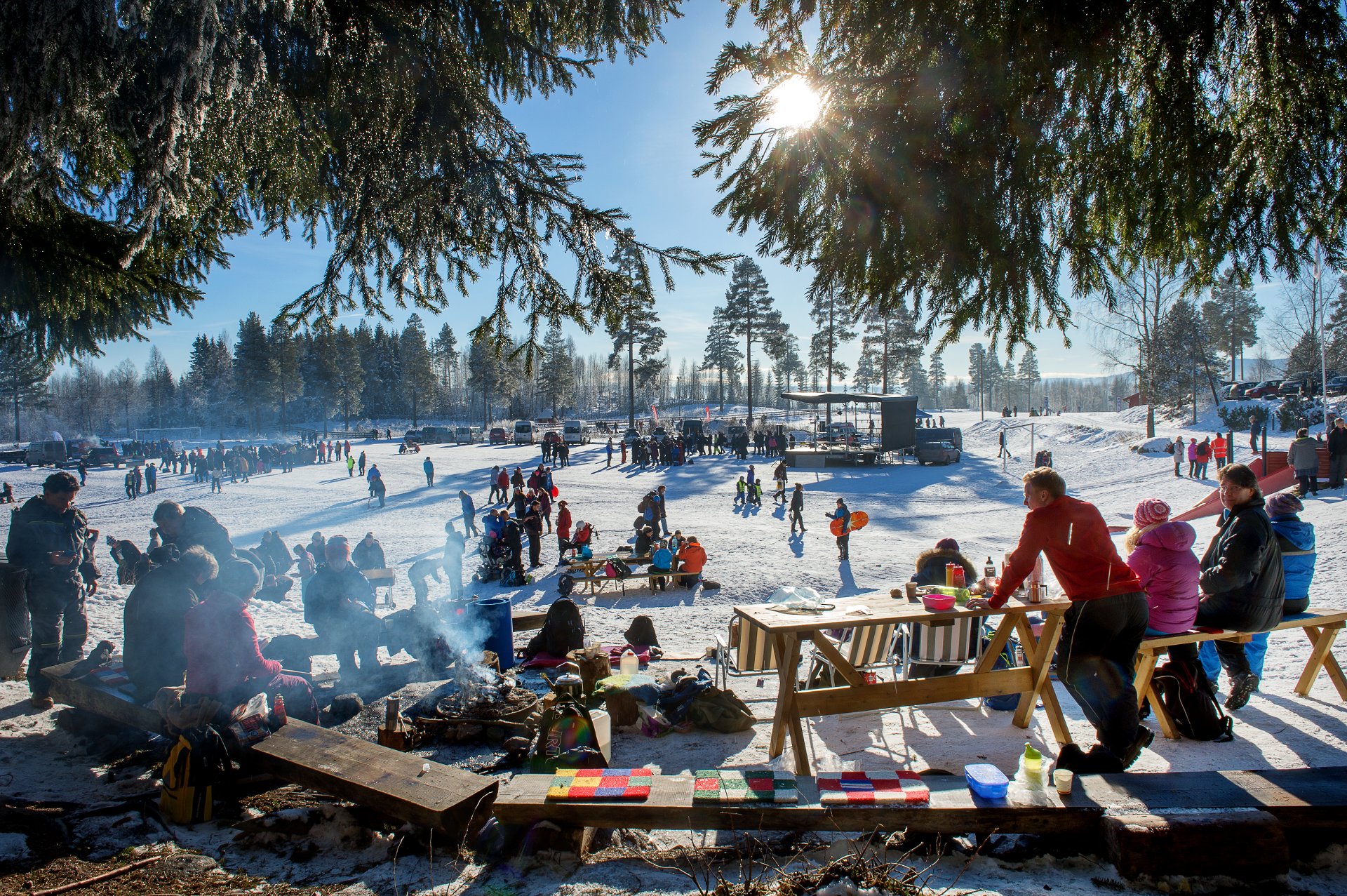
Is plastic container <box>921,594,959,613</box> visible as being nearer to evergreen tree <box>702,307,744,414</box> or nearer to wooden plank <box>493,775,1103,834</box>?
wooden plank <box>493,775,1103,834</box>

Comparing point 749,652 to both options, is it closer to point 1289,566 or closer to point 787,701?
point 787,701

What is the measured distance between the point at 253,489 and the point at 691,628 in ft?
77.6

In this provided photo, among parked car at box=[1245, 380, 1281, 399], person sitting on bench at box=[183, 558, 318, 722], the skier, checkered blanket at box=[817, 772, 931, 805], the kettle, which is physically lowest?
the skier

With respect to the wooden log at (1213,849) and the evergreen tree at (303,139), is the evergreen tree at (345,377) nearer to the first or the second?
the evergreen tree at (303,139)

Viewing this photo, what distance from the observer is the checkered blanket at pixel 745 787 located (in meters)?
2.96

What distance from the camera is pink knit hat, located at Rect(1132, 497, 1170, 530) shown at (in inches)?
170

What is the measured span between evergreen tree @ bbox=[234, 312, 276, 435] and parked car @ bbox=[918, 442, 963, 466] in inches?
2291

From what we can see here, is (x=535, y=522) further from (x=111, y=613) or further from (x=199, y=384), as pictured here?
(x=199, y=384)

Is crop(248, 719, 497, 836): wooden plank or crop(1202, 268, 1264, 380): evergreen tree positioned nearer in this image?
crop(248, 719, 497, 836): wooden plank

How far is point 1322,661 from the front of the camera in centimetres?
471

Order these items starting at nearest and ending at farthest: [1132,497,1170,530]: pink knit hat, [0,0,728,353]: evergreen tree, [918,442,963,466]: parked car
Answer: [0,0,728,353]: evergreen tree → [1132,497,1170,530]: pink knit hat → [918,442,963,466]: parked car

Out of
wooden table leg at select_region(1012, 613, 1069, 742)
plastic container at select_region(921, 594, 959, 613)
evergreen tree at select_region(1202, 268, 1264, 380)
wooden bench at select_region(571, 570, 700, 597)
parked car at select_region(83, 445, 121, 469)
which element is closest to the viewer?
plastic container at select_region(921, 594, 959, 613)

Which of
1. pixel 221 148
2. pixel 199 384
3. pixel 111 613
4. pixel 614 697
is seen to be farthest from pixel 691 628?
pixel 199 384

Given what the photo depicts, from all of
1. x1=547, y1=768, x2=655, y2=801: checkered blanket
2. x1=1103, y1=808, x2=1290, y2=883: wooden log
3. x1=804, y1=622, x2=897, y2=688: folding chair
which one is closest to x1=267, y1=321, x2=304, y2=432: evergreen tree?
x1=804, y1=622, x2=897, y2=688: folding chair
